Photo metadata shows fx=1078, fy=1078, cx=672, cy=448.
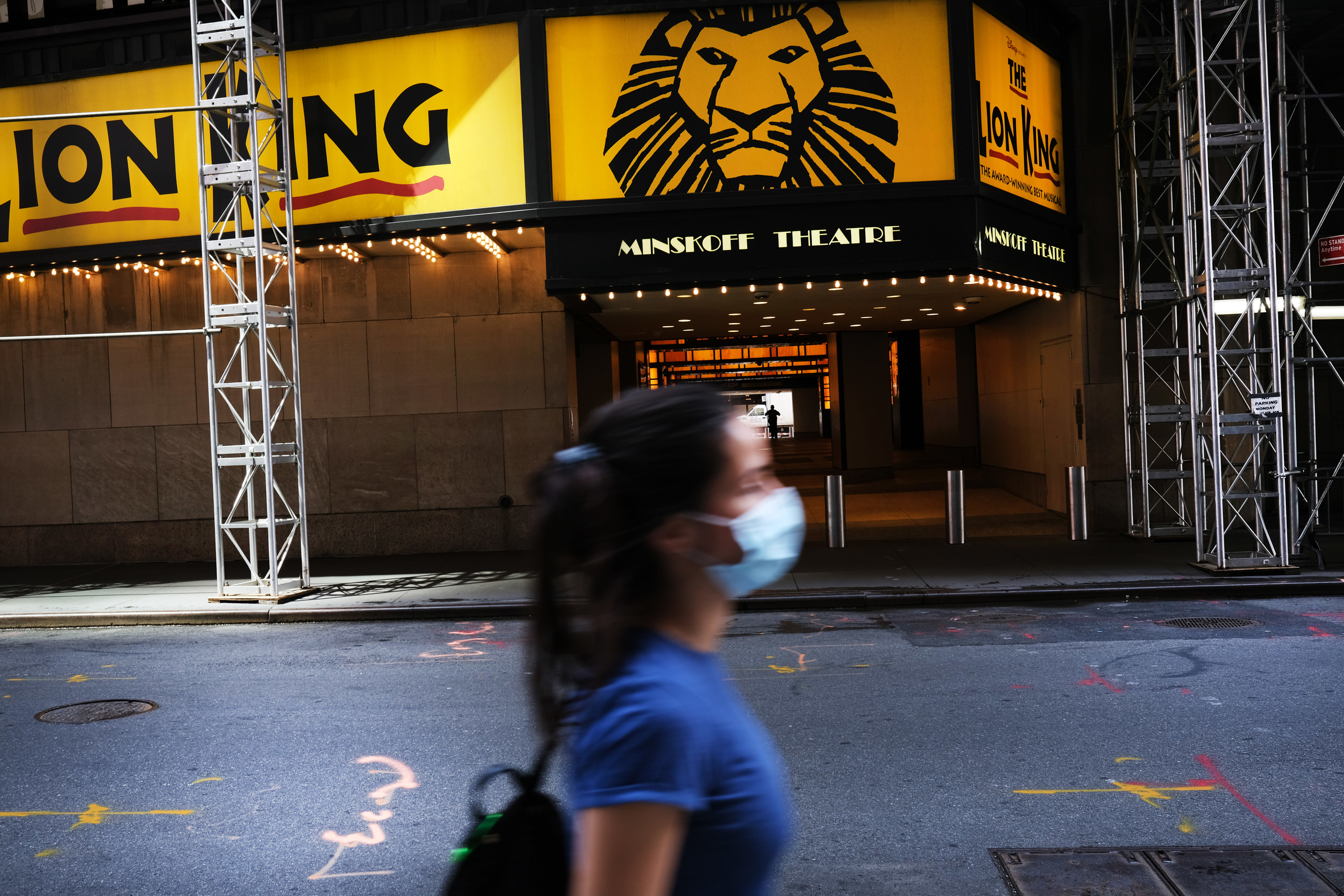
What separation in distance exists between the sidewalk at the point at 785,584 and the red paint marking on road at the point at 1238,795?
548 cm

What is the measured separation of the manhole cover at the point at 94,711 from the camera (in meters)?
7.39

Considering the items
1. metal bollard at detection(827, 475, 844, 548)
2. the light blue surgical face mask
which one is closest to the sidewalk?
metal bollard at detection(827, 475, 844, 548)

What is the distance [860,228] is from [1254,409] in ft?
16.4

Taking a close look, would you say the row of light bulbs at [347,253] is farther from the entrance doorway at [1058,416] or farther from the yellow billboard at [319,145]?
the entrance doorway at [1058,416]

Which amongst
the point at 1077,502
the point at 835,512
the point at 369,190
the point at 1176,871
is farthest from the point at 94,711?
the point at 1077,502

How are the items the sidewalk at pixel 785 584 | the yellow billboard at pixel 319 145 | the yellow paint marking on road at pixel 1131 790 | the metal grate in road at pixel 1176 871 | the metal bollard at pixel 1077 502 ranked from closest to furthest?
1. the metal grate in road at pixel 1176 871
2. the yellow paint marking on road at pixel 1131 790
3. the sidewalk at pixel 785 584
4. the yellow billboard at pixel 319 145
5. the metal bollard at pixel 1077 502

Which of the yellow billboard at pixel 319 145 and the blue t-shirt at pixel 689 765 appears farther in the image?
the yellow billboard at pixel 319 145

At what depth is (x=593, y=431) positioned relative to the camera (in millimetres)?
1578

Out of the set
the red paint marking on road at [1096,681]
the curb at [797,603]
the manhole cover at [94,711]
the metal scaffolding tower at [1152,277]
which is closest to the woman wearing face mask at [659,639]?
the red paint marking on road at [1096,681]

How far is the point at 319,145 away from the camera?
47.2 ft

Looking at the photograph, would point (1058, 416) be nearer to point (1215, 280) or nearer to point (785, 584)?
point (1215, 280)

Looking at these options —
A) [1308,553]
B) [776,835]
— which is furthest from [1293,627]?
[776,835]

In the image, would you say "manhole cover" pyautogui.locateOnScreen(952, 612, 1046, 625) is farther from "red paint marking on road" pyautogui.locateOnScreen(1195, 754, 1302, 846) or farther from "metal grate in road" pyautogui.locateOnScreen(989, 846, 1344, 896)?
"metal grate in road" pyautogui.locateOnScreen(989, 846, 1344, 896)

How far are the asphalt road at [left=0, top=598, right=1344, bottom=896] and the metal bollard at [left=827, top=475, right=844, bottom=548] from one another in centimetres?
429
